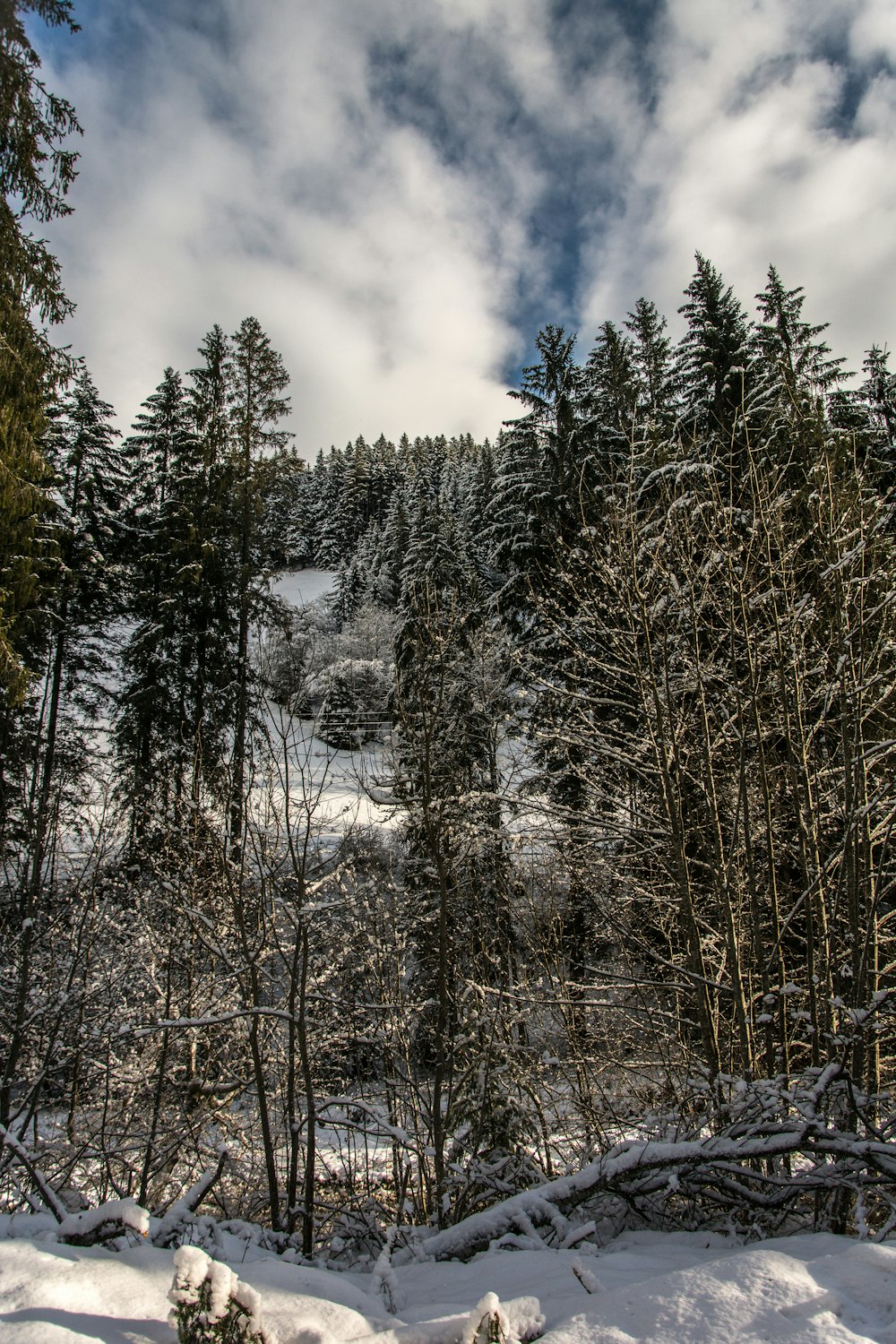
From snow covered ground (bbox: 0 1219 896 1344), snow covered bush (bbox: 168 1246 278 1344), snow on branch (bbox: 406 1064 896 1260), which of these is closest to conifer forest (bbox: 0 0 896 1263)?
snow on branch (bbox: 406 1064 896 1260)

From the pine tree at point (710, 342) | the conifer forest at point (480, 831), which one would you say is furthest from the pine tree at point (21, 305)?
the pine tree at point (710, 342)

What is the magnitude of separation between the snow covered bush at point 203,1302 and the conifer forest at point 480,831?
1.18 metres

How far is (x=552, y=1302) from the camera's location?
5.89 feet

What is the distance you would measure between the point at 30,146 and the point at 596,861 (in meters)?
10.2

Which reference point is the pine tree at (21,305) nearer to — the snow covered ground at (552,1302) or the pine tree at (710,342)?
the snow covered ground at (552,1302)

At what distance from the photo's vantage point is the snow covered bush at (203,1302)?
4.90ft

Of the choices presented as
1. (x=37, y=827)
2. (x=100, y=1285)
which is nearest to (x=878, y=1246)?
(x=100, y=1285)

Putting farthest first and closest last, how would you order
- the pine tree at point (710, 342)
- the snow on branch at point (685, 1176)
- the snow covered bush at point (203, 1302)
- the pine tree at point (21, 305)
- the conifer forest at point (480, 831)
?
the pine tree at point (710, 342) → the pine tree at point (21, 305) → the conifer forest at point (480, 831) → the snow on branch at point (685, 1176) → the snow covered bush at point (203, 1302)

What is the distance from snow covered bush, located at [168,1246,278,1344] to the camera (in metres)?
1.49

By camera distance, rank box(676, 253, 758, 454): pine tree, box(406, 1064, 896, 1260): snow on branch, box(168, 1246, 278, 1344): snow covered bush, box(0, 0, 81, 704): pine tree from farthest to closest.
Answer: box(676, 253, 758, 454): pine tree, box(0, 0, 81, 704): pine tree, box(406, 1064, 896, 1260): snow on branch, box(168, 1246, 278, 1344): snow covered bush

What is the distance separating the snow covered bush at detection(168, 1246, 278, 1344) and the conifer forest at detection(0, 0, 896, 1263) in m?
1.18

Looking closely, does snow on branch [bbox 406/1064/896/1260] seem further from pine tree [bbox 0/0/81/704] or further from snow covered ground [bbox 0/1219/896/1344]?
pine tree [bbox 0/0/81/704]

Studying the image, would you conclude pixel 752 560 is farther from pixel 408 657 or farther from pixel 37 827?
pixel 408 657

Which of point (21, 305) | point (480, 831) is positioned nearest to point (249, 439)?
point (21, 305)
